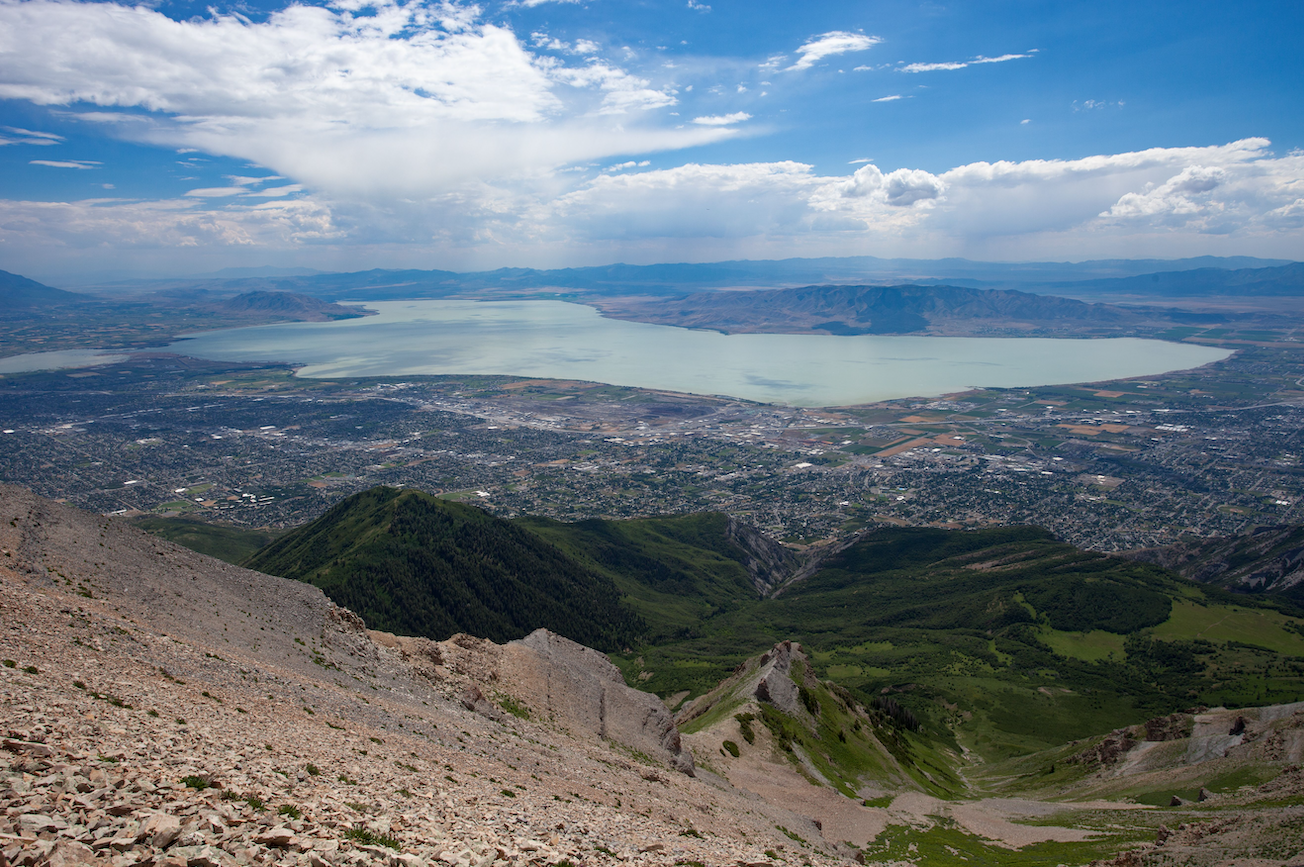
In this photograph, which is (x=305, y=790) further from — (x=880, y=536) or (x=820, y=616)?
(x=880, y=536)

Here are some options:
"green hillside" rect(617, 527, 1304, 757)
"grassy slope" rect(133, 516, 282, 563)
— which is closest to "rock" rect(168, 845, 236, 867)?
"green hillside" rect(617, 527, 1304, 757)

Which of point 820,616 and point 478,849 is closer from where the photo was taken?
point 478,849

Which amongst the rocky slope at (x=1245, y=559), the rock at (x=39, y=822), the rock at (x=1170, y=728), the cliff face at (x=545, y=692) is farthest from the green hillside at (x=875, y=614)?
the rock at (x=39, y=822)

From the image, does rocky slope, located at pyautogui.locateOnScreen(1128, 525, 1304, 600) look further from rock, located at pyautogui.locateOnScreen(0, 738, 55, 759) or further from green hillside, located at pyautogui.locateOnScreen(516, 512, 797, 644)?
rock, located at pyautogui.locateOnScreen(0, 738, 55, 759)

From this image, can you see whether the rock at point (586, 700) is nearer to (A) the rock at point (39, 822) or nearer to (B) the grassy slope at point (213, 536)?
(A) the rock at point (39, 822)

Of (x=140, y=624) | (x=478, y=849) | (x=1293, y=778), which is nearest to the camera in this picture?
(x=478, y=849)

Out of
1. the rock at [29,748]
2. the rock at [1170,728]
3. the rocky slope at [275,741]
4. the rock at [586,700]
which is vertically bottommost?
the rock at [1170,728]

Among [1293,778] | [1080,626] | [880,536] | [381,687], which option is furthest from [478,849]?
[880,536]
